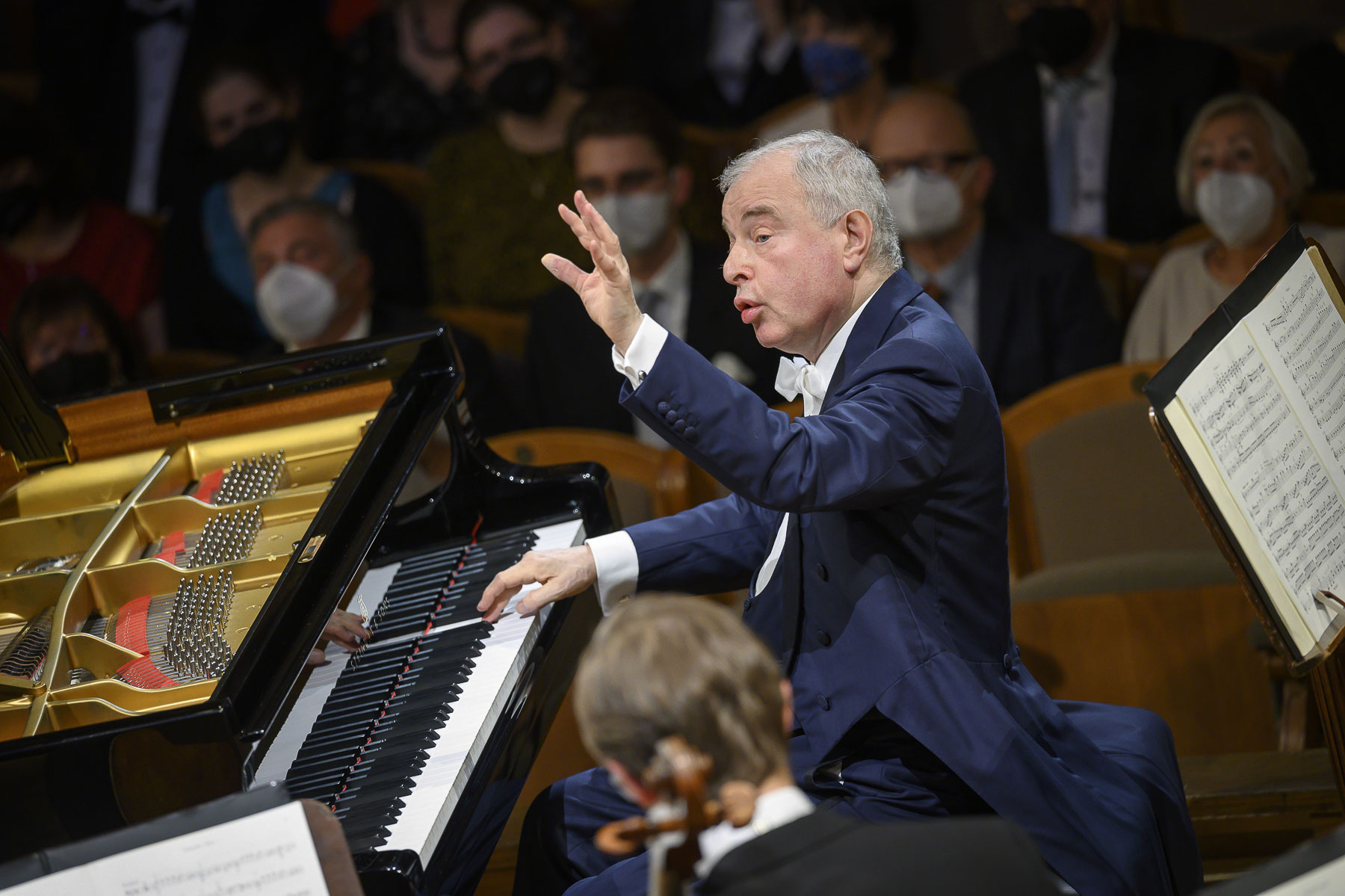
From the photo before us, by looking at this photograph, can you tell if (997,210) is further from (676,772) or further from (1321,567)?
(676,772)

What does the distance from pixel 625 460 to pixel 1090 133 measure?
2094 mm

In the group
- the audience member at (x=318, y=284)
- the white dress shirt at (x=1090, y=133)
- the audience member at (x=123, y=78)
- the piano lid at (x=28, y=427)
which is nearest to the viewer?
the piano lid at (x=28, y=427)

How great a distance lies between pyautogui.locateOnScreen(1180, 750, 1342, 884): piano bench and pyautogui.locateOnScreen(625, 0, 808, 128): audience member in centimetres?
323

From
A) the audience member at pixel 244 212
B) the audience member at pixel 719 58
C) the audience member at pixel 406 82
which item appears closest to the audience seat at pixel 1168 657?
the audience member at pixel 719 58

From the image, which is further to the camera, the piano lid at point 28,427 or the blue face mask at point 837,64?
the blue face mask at point 837,64

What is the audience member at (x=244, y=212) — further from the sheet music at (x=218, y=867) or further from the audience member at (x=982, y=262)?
the sheet music at (x=218, y=867)

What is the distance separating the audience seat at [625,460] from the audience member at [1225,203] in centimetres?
146

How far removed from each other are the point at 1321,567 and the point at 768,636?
809mm

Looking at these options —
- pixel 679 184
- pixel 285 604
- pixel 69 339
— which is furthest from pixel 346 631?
pixel 69 339

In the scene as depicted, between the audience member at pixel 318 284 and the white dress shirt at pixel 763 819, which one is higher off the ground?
the audience member at pixel 318 284

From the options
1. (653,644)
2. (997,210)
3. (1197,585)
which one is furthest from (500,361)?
(653,644)

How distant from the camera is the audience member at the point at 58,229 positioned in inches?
193

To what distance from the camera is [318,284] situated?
4258 mm

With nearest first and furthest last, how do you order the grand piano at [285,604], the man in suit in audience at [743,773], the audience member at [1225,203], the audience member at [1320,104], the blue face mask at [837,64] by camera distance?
1. the man in suit in audience at [743,773]
2. the grand piano at [285,604]
3. the audience member at [1225,203]
4. the audience member at [1320,104]
5. the blue face mask at [837,64]
